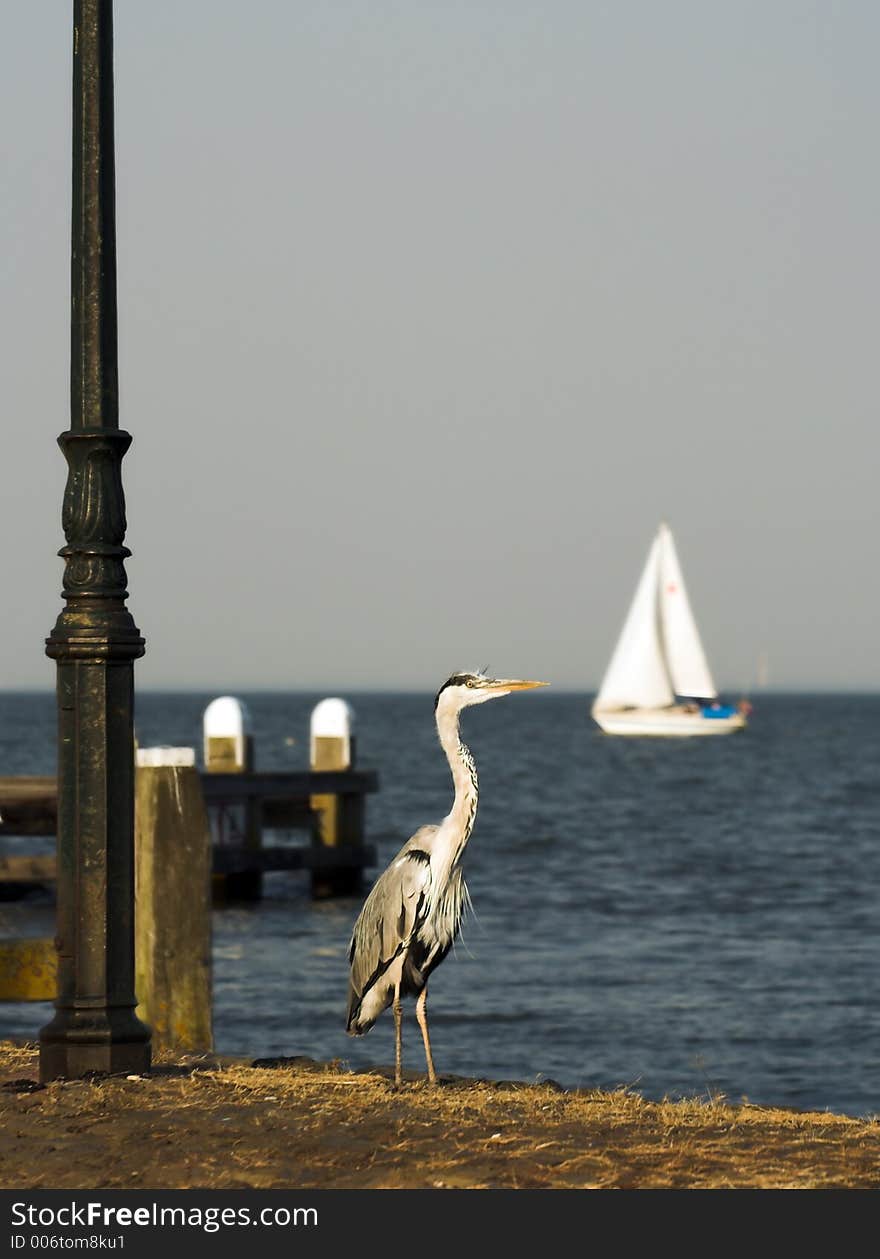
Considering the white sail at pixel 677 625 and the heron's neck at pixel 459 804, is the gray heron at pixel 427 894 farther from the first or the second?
the white sail at pixel 677 625

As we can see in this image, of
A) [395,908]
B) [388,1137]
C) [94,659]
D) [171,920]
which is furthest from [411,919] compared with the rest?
[94,659]

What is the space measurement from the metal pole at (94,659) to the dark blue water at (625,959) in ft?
8.50

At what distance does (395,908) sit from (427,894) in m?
0.17

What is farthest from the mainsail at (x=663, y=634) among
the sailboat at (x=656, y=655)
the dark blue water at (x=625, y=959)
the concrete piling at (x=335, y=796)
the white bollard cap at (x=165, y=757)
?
the white bollard cap at (x=165, y=757)

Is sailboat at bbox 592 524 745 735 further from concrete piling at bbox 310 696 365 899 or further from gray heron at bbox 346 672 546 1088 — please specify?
gray heron at bbox 346 672 546 1088

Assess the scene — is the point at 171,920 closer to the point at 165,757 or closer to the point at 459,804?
the point at 165,757

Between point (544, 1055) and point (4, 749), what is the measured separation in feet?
271

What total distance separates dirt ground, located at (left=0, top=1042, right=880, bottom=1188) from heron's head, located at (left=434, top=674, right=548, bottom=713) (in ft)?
5.47

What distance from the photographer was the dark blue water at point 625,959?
18844mm

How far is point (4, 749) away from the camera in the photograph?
3878 inches

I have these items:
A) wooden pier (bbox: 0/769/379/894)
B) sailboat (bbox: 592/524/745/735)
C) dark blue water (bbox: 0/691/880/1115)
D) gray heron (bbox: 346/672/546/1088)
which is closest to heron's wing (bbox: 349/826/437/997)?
gray heron (bbox: 346/672/546/1088)
